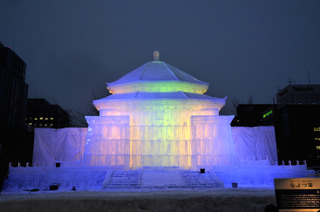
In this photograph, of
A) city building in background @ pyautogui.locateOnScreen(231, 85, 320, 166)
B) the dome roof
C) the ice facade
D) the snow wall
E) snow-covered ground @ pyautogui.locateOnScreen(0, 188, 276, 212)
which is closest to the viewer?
snow-covered ground @ pyautogui.locateOnScreen(0, 188, 276, 212)

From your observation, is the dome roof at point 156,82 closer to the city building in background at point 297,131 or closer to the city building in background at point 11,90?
the city building in background at point 297,131

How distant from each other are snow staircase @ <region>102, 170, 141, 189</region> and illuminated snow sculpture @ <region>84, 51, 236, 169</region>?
3219 millimetres

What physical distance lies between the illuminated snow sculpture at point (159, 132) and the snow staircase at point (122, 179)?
3.22 m

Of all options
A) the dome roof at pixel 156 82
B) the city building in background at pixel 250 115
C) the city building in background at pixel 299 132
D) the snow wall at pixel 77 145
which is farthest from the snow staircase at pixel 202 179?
the city building in background at pixel 250 115

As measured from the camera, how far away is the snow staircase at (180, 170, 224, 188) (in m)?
15.7

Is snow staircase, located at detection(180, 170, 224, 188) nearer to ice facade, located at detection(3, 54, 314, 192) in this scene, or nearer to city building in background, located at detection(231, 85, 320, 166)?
ice facade, located at detection(3, 54, 314, 192)

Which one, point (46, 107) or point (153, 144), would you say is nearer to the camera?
point (153, 144)

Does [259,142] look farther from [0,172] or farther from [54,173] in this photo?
[0,172]

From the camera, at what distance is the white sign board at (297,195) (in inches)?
250

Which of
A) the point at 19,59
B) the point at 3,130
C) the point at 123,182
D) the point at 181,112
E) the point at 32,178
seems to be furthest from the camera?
the point at 19,59

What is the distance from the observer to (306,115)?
1449 inches

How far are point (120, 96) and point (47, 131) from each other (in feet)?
25.3

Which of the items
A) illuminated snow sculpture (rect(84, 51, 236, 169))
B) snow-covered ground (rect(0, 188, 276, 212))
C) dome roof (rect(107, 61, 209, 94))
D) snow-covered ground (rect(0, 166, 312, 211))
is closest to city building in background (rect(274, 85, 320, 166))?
illuminated snow sculpture (rect(84, 51, 236, 169))

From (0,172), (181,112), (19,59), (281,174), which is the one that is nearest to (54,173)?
(0,172)
